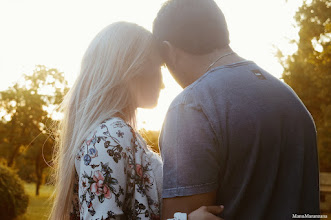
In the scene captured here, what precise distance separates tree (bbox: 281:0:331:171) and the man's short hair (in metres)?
14.2

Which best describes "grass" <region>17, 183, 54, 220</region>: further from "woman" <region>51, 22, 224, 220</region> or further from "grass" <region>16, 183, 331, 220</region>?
"woman" <region>51, 22, 224, 220</region>

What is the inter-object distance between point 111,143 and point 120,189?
0.27 m

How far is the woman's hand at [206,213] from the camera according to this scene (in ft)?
6.63

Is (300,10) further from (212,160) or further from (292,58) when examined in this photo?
(212,160)

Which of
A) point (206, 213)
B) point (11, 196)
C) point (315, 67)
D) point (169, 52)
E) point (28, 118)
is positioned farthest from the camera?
point (28, 118)

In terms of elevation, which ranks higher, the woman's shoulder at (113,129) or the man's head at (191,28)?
the man's head at (191,28)

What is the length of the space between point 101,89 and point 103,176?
0.63 m

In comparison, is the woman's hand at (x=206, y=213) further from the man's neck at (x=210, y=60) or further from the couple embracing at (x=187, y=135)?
the man's neck at (x=210, y=60)

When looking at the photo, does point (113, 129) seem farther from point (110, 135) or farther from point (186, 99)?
point (186, 99)

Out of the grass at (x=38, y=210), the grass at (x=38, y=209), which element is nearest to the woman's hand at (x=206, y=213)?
the grass at (x=38, y=209)

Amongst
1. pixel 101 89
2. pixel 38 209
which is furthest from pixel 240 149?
pixel 38 209

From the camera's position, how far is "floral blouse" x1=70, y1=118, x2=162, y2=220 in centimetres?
232

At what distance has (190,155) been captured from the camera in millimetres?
2039

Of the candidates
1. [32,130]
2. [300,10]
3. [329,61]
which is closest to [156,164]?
[329,61]
